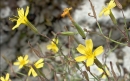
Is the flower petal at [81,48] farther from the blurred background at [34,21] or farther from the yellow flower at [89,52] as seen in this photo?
the blurred background at [34,21]

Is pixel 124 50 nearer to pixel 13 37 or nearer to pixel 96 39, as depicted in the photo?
pixel 96 39

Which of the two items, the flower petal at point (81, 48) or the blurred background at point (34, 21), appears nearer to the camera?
the flower petal at point (81, 48)

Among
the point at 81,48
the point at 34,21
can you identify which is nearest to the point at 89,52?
the point at 81,48

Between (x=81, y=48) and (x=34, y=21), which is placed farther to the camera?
(x=34, y=21)

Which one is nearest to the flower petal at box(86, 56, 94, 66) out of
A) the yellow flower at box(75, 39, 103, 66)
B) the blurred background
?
the yellow flower at box(75, 39, 103, 66)

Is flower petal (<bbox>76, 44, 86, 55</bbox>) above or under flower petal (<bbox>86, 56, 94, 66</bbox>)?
above

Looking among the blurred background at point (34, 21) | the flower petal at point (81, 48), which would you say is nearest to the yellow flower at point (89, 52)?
the flower petal at point (81, 48)

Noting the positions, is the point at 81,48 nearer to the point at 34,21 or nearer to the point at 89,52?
the point at 89,52

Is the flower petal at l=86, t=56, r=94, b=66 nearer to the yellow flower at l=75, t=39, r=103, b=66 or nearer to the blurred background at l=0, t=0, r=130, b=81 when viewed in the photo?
the yellow flower at l=75, t=39, r=103, b=66

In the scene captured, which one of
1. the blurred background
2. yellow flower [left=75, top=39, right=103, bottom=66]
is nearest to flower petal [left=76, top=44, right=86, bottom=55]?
yellow flower [left=75, top=39, right=103, bottom=66]

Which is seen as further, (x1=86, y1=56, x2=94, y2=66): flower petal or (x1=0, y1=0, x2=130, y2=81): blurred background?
(x1=0, y1=0, x2=130, y2=81): blurred background

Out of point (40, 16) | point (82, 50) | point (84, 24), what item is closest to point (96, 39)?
point (84, 24)

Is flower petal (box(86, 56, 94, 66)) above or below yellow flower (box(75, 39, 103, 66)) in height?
below
